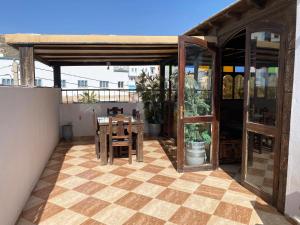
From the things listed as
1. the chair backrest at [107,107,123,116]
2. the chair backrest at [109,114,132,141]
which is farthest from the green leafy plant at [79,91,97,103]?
the chair backrest at [109,114,132,141]

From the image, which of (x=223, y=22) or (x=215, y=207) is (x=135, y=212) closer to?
(x=215, y=207)

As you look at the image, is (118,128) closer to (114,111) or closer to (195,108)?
(195,108)

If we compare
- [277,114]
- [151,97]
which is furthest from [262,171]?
[151,97]

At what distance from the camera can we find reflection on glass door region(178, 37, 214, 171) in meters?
3.97

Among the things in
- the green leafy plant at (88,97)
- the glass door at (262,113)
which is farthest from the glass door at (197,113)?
the green leafy plant at (88,97)

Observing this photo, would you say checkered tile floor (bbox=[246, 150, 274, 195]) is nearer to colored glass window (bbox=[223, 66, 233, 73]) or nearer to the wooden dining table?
the wooden dining table

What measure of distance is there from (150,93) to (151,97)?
0.42 ft

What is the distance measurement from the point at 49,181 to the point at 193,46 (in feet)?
10.7

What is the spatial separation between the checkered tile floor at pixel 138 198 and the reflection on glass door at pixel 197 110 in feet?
1.12

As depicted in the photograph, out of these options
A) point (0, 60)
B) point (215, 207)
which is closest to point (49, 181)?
point (215, 207)

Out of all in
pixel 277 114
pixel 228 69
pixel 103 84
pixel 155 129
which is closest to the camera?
pixel 277 114

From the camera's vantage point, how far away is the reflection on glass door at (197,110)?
397cm

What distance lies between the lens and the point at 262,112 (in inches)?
124

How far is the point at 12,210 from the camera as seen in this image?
7.80 ft
